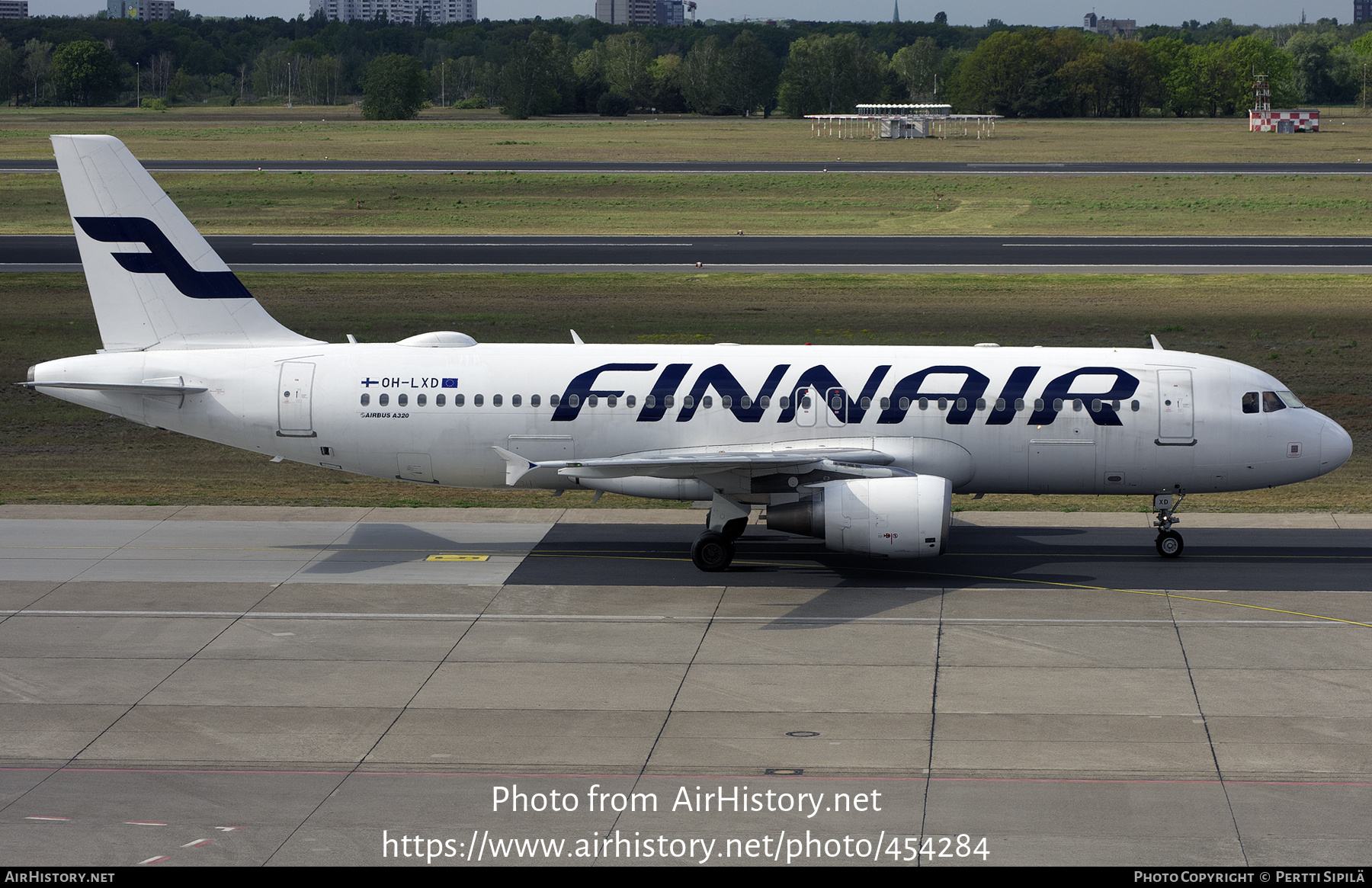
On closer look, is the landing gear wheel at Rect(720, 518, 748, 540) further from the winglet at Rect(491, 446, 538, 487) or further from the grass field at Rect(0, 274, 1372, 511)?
the grass field at Rect(0, 274, 1372, 511)

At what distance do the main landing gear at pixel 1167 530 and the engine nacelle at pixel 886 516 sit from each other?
18.3 feet

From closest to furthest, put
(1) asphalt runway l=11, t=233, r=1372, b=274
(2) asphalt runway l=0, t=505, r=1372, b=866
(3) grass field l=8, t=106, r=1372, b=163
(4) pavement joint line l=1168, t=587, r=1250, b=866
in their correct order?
(4) pavement joint line l=1168, t=587, r=1250, b=866, (2) asphalt runway l=0, t=505, r=1372, b=866, (1) asphalt runway l=11, t=233, r=1372, b=274, (3) grass field l=8, t=106, r=1372, b=163

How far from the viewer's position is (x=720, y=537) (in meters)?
28.2

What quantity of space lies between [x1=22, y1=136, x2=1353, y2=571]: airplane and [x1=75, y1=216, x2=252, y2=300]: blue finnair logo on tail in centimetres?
4

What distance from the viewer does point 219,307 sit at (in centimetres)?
2964

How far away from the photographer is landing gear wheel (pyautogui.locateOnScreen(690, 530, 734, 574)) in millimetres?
28141

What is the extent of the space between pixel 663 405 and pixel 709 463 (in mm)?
2355

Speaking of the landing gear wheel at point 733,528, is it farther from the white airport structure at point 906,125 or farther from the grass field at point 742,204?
the white airport structure at point 906,125

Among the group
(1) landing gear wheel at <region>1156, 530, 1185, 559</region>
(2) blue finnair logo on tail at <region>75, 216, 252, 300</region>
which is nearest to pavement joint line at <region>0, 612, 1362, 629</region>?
(1) landing gear wheel at <region>1156, 530, 1185, 559</region>

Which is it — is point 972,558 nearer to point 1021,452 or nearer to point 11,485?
point 1021,452

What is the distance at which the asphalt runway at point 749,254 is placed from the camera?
6819 centimetres

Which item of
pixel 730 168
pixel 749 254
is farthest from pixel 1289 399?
pixel 730 168

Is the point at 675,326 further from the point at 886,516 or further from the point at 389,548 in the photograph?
the point at 886,516

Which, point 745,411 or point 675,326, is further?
point 675,326
